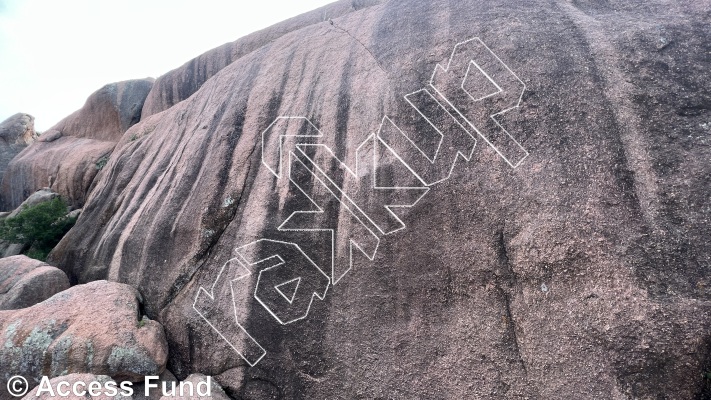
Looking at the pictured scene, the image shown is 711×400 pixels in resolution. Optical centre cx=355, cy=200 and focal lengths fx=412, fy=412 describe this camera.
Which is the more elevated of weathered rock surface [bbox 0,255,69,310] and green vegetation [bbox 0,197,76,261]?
weathered rock surface [bbox 0,255,69,310]

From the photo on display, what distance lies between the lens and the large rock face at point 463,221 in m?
3.18

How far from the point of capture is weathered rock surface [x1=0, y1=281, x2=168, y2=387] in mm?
4496

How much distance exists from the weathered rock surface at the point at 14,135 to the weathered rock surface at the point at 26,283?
16.4m

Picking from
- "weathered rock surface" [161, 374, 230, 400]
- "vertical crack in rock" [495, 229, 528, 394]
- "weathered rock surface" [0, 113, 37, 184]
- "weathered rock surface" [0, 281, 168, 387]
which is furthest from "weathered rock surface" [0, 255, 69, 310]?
"weathered rock surface" [0, 113, 37, 184]

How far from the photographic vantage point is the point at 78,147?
14383 mm

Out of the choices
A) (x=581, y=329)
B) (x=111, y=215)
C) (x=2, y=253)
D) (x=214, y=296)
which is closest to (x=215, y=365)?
(x=214, y=296)

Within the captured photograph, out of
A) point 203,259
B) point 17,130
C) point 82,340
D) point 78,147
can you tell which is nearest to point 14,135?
point 17,130

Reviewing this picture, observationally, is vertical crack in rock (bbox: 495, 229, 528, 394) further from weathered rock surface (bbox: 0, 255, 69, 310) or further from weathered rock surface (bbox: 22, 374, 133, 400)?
weathered rock surface (bbox: 0, 255, 69, 310)

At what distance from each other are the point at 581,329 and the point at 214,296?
374cm

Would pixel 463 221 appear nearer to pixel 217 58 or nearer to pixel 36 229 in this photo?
pixel 217 58

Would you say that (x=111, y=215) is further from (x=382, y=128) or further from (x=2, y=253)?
(x=382, y=128)

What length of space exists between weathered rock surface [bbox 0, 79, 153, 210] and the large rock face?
8750 mm

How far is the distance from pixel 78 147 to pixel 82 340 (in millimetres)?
12296

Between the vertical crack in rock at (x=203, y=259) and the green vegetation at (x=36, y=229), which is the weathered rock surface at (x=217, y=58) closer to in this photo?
the green vegetation at (x=36, y=229)
